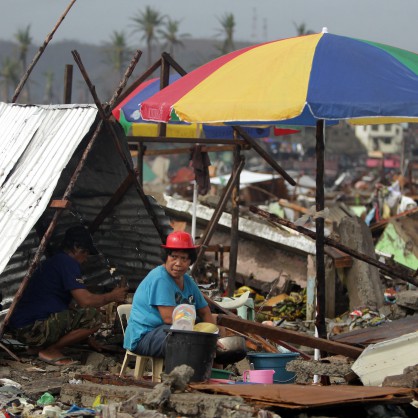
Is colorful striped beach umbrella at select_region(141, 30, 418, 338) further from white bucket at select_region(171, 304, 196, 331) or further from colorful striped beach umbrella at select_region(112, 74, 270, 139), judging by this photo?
colorful striped beach umbrella at select_region(112, 74, 270, 139)

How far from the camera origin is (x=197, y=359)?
6781 millimetres

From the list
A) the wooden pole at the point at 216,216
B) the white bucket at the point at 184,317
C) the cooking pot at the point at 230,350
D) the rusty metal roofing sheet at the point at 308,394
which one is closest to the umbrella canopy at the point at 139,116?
the wooden pole at the point at 216,216

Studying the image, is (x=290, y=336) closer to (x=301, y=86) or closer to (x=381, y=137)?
(x=301, y=86)

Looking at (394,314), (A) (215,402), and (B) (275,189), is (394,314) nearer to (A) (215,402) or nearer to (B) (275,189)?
(A) (215,402)

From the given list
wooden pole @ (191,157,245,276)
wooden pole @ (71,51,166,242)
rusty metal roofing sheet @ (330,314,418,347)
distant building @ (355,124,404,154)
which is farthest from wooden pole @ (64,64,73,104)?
distant building @ (355,124,404,154)

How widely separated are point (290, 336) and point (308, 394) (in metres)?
1.81

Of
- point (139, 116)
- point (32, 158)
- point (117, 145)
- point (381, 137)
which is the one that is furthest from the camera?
point (381, 137)

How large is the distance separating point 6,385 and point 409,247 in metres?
10.4

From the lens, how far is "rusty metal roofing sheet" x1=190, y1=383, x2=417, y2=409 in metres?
5.88

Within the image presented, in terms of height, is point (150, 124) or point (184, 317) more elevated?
point (150, 124)

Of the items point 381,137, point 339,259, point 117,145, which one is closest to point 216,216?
point 117,145

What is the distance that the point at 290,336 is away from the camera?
26.0 ft

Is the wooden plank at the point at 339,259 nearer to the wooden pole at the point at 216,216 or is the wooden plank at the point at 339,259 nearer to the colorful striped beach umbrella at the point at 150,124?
the colorful striped beach umbrella at the point at 150,124

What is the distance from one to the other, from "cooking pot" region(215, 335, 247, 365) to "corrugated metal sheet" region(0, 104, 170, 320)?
2.45m
